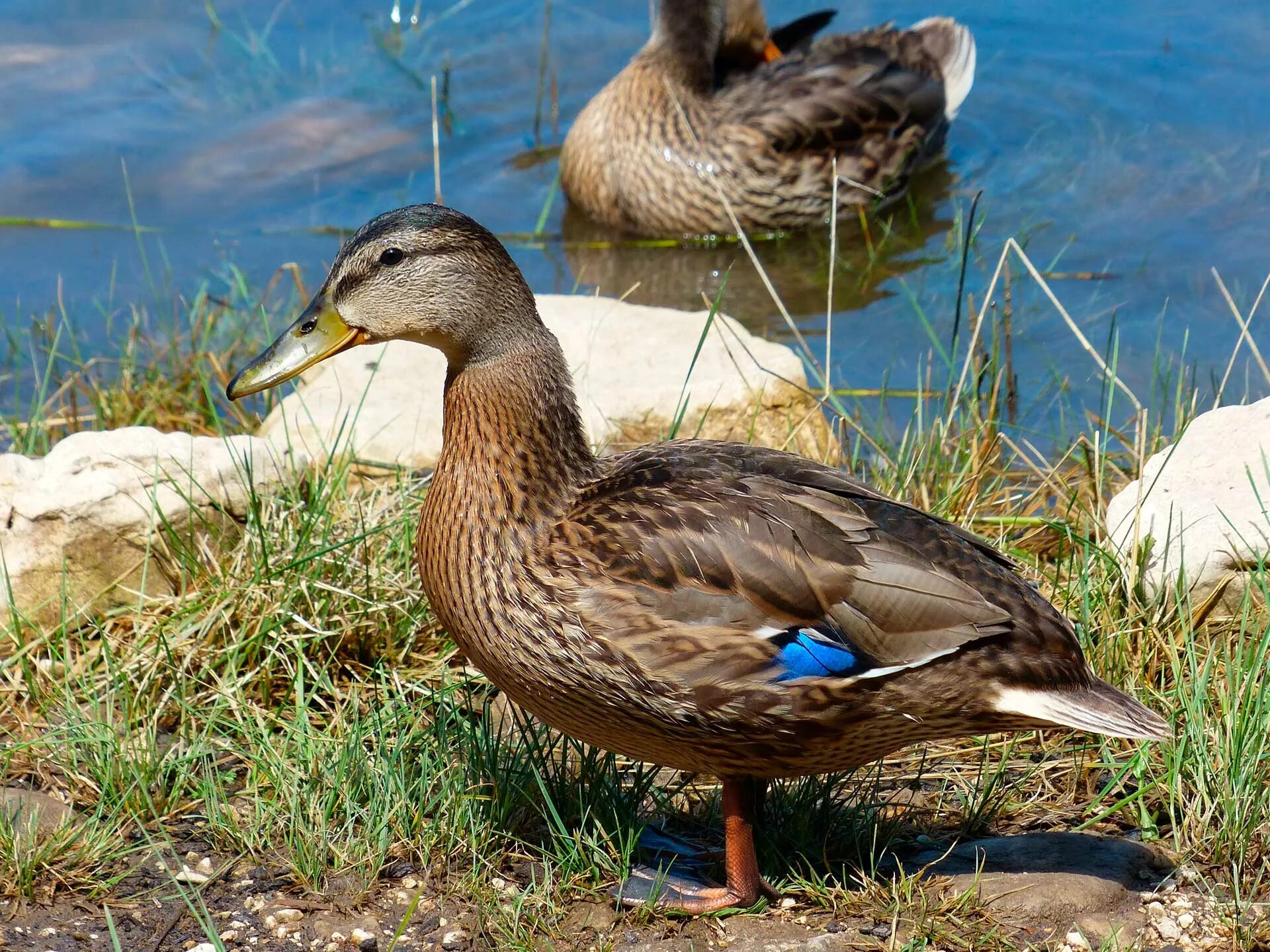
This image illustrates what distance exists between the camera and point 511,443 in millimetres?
3295

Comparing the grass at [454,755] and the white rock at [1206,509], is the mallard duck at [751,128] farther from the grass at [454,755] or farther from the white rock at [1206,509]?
the white rock at [1206,509]

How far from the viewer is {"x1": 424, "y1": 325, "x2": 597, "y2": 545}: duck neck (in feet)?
10.7

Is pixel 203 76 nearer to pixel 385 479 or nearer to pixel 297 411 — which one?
pixel 297 411

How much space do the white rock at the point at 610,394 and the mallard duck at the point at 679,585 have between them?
3.99 ft

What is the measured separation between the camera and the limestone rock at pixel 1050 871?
3115 millimetres

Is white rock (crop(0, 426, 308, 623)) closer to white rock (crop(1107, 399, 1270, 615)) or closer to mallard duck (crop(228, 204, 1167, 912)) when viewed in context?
mallard duck (crop(228, 204, 1167, 912))

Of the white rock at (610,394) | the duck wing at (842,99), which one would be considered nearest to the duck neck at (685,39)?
the duck wing at (842,99)

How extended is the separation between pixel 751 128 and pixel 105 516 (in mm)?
4701

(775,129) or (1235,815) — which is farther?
(775,129)

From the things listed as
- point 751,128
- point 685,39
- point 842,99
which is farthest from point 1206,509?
point 685,39

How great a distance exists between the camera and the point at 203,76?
8.55 m

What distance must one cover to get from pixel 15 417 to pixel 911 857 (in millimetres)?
3364

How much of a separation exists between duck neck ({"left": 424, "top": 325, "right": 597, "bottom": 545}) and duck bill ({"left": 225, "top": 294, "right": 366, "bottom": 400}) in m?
0.26

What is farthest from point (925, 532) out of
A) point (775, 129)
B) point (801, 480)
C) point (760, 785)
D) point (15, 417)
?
point (775, 129)
